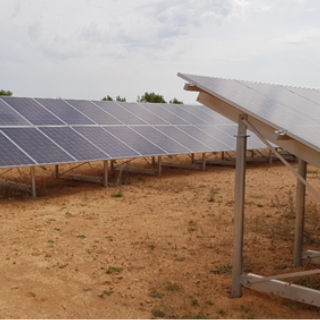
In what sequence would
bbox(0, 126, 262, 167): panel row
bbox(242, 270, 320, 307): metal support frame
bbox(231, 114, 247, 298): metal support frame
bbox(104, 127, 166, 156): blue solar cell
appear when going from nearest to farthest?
bbox(242, 270, 320, 307): metal support frame
bbox(231, 114, 247, 298): metal support frame
bbox(0, 126, 262, 167): panel row
bbox(104, 127, 166, 156): blue solar cell

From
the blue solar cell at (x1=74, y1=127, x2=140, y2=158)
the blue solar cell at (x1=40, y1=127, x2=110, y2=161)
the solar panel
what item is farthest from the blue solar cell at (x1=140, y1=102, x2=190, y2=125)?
the solar panel

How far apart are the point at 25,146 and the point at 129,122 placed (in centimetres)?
613

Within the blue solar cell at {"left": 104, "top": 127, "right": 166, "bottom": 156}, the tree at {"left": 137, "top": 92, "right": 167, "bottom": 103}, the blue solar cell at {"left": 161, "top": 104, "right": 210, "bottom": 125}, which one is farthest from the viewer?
the tree at {"left": 137, "top": 92, "right": 167, "bottom": 103}

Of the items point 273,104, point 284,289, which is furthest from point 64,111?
point 284,289

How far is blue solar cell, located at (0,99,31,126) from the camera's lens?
1513 cm

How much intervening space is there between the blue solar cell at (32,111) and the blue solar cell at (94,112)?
6.07 feet

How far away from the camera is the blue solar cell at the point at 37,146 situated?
45.1 ft

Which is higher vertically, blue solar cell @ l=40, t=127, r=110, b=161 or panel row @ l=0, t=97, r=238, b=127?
panel row @ l=0, t=97, r=238, b=127

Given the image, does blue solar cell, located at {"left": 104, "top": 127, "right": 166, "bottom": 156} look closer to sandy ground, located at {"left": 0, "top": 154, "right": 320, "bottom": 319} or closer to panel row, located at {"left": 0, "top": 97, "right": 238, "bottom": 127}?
panel row, located at {"left": 0, "top": 97, "right": 238, "bottom": 127}

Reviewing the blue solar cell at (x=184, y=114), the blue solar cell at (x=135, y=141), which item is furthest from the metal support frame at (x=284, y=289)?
the blue solar cell at (x=184, y=114)

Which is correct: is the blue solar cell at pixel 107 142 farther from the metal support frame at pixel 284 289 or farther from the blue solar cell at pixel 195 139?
the metal support frame at pixel 284 289

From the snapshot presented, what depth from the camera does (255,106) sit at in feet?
20.9

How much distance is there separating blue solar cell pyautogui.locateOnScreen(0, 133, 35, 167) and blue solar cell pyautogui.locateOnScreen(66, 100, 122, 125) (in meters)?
4.90

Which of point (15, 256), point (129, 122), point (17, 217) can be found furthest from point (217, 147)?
point (15, 256)
